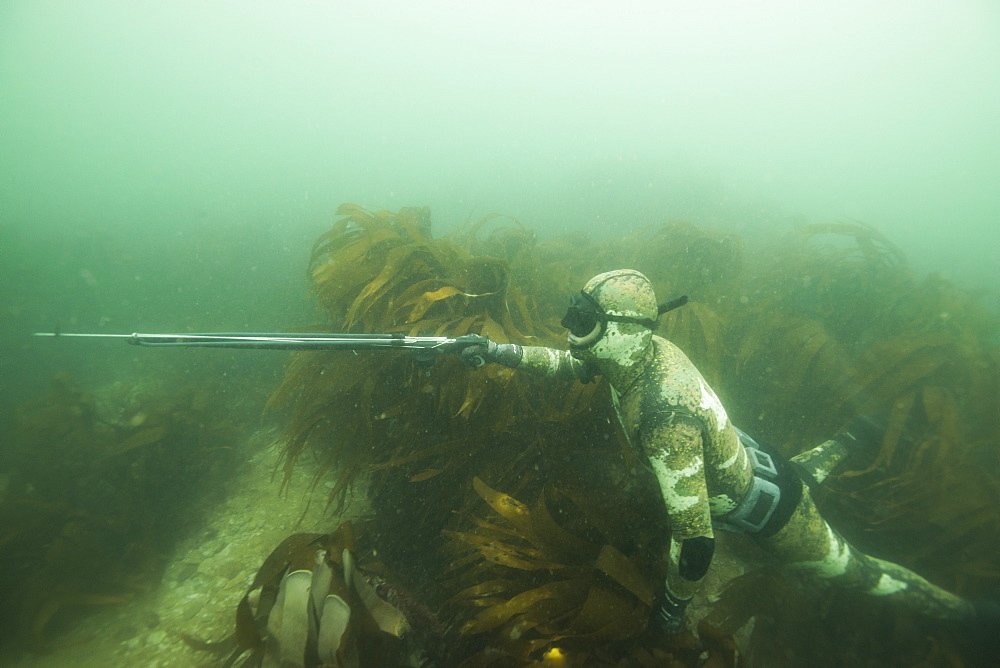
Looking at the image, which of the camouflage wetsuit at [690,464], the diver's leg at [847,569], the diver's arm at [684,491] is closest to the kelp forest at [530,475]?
the diver's leg at [847,569]

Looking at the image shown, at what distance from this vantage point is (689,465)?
1646 millimetres

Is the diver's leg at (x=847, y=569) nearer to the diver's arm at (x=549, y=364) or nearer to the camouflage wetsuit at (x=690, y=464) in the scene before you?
the camouflage wetsuit at (x=690, y=464)

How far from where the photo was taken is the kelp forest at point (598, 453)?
2035 mm

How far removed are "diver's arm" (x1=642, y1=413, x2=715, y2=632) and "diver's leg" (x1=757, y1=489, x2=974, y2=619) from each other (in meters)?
0.78

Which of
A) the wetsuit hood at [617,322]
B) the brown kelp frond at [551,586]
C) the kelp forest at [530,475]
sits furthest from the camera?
the kelp forest at [530,475]

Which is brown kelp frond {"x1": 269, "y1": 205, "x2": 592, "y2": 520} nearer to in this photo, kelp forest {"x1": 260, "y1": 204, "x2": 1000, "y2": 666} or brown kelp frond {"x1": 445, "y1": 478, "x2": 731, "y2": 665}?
kelp forest {"x1": 260, "y1": 204, "x2": 1000, "y2": 666}

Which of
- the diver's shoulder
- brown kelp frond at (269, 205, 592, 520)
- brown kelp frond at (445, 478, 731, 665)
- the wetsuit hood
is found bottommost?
brown kelp frond at (445, 478, 731, 665)

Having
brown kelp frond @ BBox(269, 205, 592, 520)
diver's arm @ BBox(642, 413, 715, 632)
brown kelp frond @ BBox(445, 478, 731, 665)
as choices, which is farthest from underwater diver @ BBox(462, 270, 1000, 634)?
brown kelp frond @ BBox(269, 205, 592, 520)

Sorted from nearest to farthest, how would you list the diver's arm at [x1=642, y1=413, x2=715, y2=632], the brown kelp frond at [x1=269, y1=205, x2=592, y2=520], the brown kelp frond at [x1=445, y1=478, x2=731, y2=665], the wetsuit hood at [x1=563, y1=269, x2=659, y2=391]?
the diver's arm at [x1=642, y1=413, x2=715, y2=632]
the wetsuit hood at [x1=563, y1=269, x2=659, y2=391]
the brown kelp frond at [x1=445, y1=478, x2=731, y2=665]
the brown kelp frond at [x1=269, y1=205, x2=592, y2=520]

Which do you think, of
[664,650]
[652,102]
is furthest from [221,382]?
[652,102]

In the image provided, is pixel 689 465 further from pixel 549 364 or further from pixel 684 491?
pixel 549 364

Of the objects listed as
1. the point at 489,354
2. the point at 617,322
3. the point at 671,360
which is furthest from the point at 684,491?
the point at 489,354

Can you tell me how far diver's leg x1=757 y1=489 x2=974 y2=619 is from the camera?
2043 mm

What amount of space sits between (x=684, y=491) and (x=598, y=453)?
1137mm
